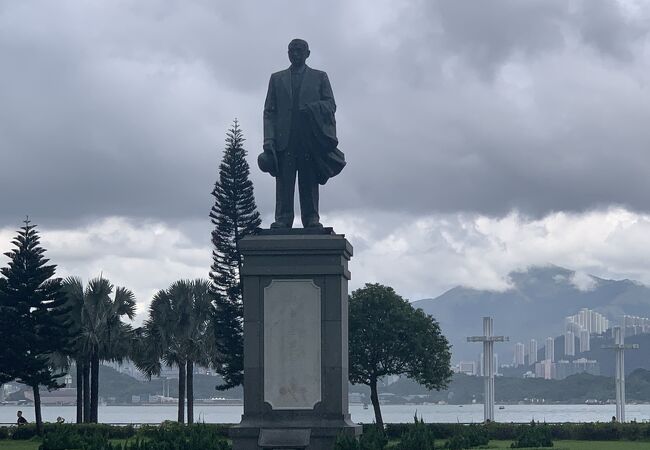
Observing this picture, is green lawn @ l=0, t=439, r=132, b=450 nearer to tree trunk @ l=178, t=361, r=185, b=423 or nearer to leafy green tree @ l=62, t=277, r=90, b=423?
leafy green tree @ l=62, t=277, r=90, b=423

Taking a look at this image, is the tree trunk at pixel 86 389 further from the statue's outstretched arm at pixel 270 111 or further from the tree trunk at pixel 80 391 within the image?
the statue's outstretched arm at pixel 270 111

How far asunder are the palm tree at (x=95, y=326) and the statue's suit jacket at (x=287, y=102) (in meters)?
26.1

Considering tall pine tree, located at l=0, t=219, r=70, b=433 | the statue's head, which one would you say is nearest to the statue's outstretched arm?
the statue's head

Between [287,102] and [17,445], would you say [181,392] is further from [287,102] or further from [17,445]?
[287,102]

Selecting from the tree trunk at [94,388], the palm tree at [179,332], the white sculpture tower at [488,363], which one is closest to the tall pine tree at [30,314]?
the tree trunk at [94,388]

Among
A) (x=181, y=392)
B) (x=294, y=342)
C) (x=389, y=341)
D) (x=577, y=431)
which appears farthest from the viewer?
(x=181, y=392)

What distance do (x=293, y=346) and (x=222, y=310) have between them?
28.8 metres

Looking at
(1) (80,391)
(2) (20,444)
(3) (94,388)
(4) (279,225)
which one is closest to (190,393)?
(1) (80,391)

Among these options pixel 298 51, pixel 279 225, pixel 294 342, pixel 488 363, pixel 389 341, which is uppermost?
pixel 298 51

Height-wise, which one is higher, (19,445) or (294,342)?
(294,342)

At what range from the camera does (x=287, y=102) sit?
20.4 metres

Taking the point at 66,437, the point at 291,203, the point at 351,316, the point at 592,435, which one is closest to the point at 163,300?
the point at 351,316

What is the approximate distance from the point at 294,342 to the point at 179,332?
30510 mm

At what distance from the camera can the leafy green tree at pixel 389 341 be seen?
1848 inches
